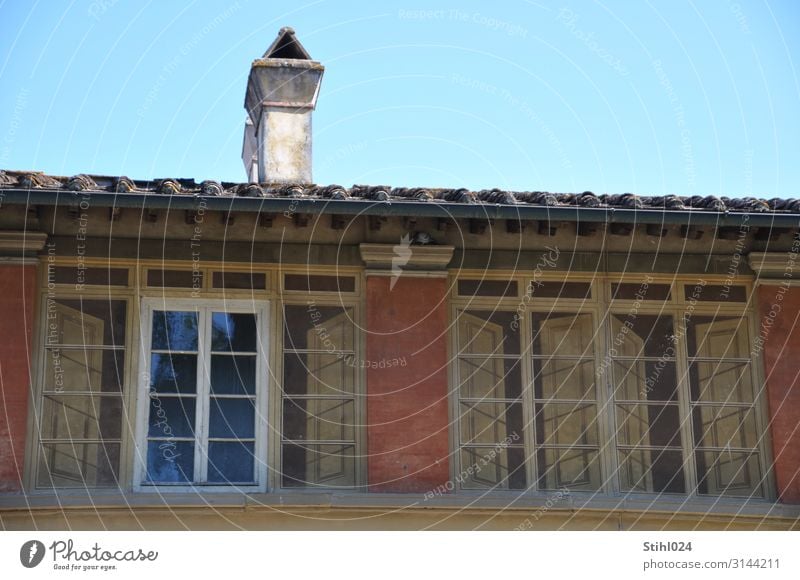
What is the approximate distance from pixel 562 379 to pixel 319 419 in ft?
6.74

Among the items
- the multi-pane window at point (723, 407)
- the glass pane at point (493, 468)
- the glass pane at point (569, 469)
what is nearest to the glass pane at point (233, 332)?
the glass pane at point (493, 468)

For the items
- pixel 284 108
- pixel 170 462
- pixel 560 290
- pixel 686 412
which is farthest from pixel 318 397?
pixel 284 108

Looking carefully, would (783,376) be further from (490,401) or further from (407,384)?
(407,384)

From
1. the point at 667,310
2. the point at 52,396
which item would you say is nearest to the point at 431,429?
the point at 667,310

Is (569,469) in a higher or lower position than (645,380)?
lower

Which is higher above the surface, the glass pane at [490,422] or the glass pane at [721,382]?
the glass pane at [721,382]

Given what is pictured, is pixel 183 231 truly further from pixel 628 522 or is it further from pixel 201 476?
pixel 628 522

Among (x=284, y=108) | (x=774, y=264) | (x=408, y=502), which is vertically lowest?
(x=408, y=502)

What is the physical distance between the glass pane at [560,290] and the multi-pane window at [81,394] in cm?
340

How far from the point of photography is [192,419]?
10.8 m

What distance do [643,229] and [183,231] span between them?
378 centimetres

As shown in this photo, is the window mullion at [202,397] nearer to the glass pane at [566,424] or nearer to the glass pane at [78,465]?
the glass pane at [78,465]

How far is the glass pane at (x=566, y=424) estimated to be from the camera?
11.2 meters

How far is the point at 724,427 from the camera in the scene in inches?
445
